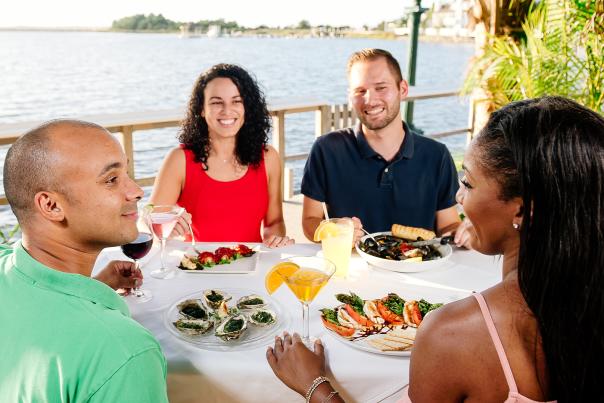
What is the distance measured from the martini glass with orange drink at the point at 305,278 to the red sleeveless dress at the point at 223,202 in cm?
123

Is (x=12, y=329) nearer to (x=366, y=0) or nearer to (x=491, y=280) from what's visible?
(x=491, y=280)

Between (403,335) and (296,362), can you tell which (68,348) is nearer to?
(296,362)

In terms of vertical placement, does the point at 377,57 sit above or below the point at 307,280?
above

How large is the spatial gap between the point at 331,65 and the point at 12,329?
99.0 feet

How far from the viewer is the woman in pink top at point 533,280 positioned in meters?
0.90

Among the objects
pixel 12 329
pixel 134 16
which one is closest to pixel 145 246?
pixel 12 329

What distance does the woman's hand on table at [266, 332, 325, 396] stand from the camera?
1246mm

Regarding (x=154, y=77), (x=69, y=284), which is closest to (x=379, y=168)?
(x=69, y=284)

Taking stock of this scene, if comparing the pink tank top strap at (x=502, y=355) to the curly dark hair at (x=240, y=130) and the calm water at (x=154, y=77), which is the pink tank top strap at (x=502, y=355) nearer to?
the curly dark hair at (x=240, y=130)

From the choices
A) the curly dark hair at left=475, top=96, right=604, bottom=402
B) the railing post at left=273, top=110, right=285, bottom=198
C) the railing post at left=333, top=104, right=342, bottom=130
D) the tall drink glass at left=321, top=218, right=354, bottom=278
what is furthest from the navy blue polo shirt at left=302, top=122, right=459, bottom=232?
the railing post at left=333, top=104, right=342, bottom=130

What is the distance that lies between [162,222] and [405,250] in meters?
0.89

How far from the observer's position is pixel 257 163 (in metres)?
2.72

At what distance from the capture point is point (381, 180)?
2.59 meters

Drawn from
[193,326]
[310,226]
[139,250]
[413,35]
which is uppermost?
[413,35]
